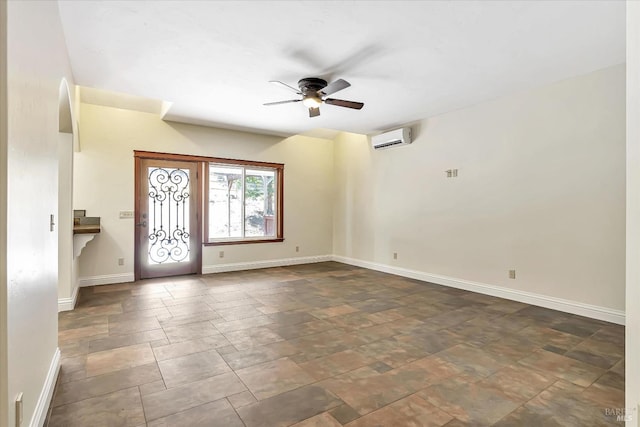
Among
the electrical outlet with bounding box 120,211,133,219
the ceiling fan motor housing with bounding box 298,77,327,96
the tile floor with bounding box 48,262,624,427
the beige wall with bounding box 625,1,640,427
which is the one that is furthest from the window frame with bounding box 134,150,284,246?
the beige wall with bounding box 625,1,640,427

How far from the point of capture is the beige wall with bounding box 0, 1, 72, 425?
1288mm

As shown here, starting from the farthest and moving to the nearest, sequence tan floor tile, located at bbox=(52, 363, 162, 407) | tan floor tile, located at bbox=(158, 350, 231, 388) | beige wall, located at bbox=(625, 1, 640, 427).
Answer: tan floor tile, located at bbox=(158, 350, 231, 388) < tan floor tile, located at bbox=(52, 363, 162, 407) < beige wall, located at bbox=(625, 1, 640, 427)

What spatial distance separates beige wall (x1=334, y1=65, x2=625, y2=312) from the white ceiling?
0.43 meters

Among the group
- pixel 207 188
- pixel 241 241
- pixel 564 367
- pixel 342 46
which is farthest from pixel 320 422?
pixel 207 188

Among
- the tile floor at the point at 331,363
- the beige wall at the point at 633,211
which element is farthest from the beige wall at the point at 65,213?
the beige wall at the point at 633,211

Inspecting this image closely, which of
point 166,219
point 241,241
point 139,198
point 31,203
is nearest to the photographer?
point 31,203

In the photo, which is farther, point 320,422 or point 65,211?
point 65,211

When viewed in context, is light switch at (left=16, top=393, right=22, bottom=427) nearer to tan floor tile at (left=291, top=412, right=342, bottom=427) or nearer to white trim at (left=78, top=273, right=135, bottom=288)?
tan floor tile at (left=291, top=412, right=342, bottom=427)

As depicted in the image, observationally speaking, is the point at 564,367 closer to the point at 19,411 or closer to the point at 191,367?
the point at 191,367

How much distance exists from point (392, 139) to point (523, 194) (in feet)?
7.81

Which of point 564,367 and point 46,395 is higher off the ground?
point 46,395

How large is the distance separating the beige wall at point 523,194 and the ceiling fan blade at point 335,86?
246cm

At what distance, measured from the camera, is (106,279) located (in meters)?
5.26

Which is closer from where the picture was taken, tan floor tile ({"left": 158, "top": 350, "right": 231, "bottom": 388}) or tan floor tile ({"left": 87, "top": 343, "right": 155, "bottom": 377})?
tan floor tile ({"left": 158, "top": 350, "right": 231, "bottom": 388})
